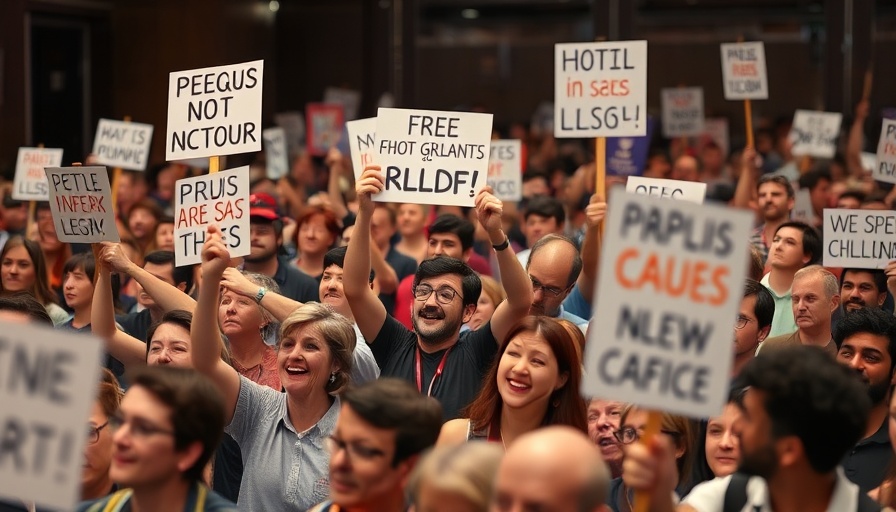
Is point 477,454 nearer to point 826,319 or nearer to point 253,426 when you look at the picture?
point 253,426

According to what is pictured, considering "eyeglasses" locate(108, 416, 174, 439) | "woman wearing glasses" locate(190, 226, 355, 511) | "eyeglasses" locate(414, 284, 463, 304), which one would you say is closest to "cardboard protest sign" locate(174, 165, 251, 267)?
"eyeglasses" locate(414, 284, 463, 304)

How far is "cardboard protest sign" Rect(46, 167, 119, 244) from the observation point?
24.0ft

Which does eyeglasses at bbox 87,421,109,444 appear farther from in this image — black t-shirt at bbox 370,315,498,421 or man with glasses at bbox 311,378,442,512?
black t-shirt at bbox 370,315,498,421

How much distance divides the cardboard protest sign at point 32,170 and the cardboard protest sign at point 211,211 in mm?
4261

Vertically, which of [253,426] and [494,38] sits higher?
[494,38]

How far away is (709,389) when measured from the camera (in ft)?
13.2

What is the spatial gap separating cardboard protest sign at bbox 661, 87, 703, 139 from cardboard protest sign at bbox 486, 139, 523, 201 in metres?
5.27

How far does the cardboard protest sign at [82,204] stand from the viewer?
24.0ft

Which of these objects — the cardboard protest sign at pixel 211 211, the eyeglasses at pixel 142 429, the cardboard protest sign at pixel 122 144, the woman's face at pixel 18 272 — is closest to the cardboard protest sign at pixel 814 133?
the cardboard protest sign at pixel 122 144

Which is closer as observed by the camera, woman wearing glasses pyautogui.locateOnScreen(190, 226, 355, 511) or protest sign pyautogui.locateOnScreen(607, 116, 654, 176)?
woman wearing glasses pyautogui.locateOnScreen(190, 226, 355, 511)

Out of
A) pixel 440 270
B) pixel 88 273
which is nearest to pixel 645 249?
pixel 440 270

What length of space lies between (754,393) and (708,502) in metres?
0.43

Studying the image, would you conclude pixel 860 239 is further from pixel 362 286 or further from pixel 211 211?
pixel 211 211

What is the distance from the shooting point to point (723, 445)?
5355 mm
